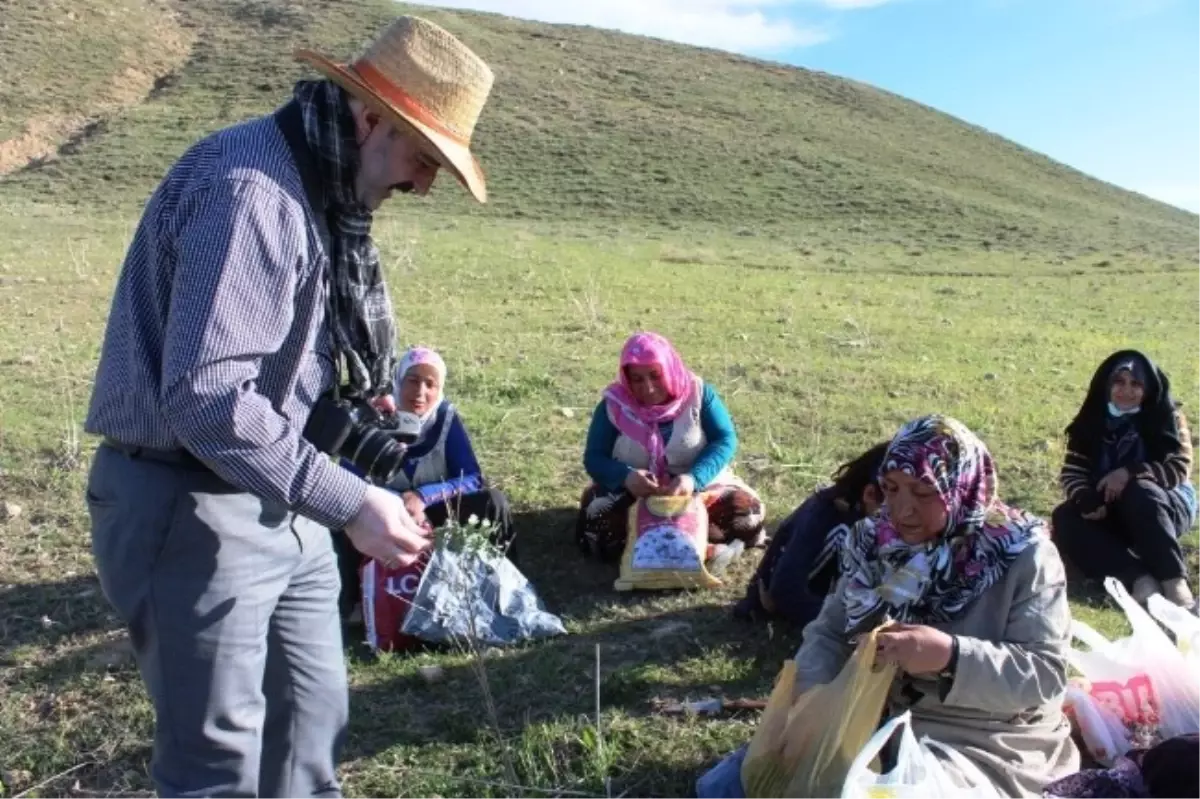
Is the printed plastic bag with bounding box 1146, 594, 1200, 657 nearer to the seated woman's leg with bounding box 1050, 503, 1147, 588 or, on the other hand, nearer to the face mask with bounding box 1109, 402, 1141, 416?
the seated woman's leg with bounding box 1050, 503, 1147, 588

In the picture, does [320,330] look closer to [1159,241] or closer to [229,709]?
[229,709]

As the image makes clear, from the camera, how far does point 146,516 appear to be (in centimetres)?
210

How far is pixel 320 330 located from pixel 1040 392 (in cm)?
741

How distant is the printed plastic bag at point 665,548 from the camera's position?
4.69 m

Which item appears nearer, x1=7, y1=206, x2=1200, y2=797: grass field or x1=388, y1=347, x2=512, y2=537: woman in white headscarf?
x1=7, y1=206, x2=1200, y2=797: grass field

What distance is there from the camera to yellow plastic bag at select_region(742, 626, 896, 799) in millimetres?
2518

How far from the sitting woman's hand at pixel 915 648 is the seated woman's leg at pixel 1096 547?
2.65 meters

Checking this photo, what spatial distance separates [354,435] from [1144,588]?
3831mm

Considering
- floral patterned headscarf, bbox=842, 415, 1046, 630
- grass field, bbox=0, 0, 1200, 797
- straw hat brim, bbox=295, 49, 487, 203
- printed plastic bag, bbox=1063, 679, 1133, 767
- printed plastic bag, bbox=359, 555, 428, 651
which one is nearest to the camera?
straw hat brim, bbox=295, 49, 487, 203

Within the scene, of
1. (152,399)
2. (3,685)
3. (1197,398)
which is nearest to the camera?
(152,399)

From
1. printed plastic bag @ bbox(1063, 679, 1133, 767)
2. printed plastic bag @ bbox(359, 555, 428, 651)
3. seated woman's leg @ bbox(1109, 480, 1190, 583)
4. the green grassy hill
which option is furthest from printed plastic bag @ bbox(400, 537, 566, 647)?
the green grassy hill

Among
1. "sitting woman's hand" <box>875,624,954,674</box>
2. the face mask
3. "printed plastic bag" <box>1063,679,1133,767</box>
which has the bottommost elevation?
"printed plastic bag" <box>1063,679,1133,767</box>

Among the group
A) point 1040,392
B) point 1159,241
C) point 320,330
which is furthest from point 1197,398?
point 1159,241

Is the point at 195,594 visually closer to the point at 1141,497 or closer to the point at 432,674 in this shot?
the point at 432,674
